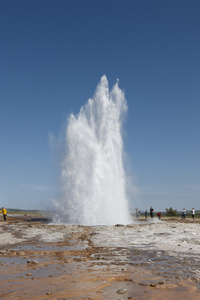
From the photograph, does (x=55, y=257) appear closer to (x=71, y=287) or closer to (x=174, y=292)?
(x=71, y=287)

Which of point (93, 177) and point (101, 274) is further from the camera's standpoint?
point (93, 177)

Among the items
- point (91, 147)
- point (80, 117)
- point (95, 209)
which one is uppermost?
point (80, 117)

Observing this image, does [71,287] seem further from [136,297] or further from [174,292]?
[174,292]

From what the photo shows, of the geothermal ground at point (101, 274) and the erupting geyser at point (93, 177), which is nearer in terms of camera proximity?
the geothermal ground at point (101, 274)

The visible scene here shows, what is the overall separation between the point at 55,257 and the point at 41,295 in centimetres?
401

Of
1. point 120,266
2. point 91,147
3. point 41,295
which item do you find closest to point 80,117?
point 91,147

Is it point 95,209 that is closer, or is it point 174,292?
point 174,292

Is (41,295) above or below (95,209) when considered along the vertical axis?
below

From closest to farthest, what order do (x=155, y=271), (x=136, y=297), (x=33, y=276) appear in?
(x=136, y=297)
(x=33, y=276)
(x=155, y=271)

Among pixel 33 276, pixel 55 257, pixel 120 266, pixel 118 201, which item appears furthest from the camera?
pixel 118 201

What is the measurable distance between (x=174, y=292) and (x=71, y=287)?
2.04 meters

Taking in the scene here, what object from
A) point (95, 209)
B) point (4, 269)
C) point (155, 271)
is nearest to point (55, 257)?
point (4, 269)

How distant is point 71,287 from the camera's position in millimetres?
5477

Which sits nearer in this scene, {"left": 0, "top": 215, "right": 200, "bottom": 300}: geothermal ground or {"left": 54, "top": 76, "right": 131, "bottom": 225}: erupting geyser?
{"left": 0, "top": 215, "right": 200, "bottom": 300}: geothermal ground
